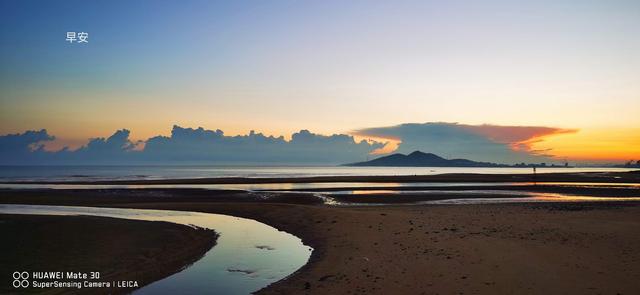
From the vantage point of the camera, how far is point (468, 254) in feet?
51.0

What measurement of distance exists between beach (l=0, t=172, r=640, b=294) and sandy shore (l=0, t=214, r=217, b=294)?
5019mm

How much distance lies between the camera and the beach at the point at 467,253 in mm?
11984

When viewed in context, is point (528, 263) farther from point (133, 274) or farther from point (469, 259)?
point (133, 274)

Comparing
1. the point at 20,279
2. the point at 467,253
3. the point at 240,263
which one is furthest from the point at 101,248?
the point at 467,253

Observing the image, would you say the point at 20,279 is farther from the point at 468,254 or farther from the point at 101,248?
the point at 468,254

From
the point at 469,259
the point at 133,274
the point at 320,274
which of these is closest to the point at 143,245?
the point at 133,274

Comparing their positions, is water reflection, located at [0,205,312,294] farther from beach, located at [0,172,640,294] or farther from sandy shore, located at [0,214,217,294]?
beach, located at [0,172,640,294]

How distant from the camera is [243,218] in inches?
1207

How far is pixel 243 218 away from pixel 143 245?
12.4m

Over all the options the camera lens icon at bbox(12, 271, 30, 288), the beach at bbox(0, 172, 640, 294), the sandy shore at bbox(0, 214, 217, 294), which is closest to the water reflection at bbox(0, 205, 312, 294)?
the sandy shore at bbox(0, 214, 217, 294)

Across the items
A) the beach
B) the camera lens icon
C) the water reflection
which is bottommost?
the water reflection

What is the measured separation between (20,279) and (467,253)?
14908 mm

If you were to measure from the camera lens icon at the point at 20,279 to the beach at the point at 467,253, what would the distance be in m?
7.11

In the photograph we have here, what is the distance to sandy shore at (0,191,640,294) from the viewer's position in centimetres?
1198
